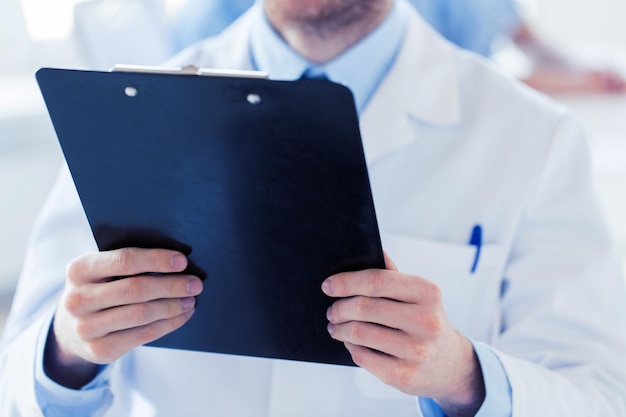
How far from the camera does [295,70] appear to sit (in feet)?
2.94

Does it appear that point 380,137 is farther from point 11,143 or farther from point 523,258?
point 11,143

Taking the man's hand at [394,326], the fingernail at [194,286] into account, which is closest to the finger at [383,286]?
the man's hand at [394,326]

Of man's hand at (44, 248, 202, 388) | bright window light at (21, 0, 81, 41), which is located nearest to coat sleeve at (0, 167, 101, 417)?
man's hand at (44, 248, 202, 388)

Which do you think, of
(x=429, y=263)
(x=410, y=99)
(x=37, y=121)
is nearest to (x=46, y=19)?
(x=37, y=121)

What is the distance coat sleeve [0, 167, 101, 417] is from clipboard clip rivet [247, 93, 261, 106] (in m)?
0.37

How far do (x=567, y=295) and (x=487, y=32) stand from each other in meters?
0.81

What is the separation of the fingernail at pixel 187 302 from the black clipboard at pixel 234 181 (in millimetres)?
12

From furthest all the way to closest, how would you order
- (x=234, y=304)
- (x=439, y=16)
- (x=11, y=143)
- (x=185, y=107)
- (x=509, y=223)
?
(x=11, y=143) < (x=439, y=16) < (x=509, y=223) < (x=234, y=304) < (x=185, y=107)

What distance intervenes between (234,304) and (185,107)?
8.0 inches

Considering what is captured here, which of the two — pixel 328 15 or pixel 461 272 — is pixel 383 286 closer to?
pixel 461 272

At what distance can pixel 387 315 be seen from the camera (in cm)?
57

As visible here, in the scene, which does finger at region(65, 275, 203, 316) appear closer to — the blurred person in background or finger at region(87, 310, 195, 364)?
finger at region(87, 310, 195, 364)

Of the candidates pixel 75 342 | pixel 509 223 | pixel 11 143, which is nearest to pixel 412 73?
pixel 509 223

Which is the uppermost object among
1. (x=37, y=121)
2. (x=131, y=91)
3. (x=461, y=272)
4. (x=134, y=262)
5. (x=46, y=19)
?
(x=131, y=91)
